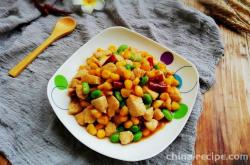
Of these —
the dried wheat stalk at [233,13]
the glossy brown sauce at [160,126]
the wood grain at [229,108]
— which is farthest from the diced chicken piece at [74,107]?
the dried wheat stalk at [233,13]

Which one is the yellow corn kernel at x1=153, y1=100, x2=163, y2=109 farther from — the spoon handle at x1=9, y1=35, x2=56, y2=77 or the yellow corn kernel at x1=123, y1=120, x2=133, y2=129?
the spoon handle at x1=9, y1=35, x2=56, y2=77

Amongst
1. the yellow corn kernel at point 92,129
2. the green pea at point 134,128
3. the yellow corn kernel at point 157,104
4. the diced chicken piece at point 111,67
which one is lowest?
the green pea at point 134,128

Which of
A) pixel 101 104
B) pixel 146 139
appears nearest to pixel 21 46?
pixel 101 104

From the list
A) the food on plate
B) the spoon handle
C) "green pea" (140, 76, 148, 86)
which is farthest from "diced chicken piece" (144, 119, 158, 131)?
the spoon handle

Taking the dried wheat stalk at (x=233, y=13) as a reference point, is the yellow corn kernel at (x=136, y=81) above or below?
above

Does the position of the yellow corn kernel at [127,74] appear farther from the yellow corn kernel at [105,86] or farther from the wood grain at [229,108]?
the wood grain at [229,108]
